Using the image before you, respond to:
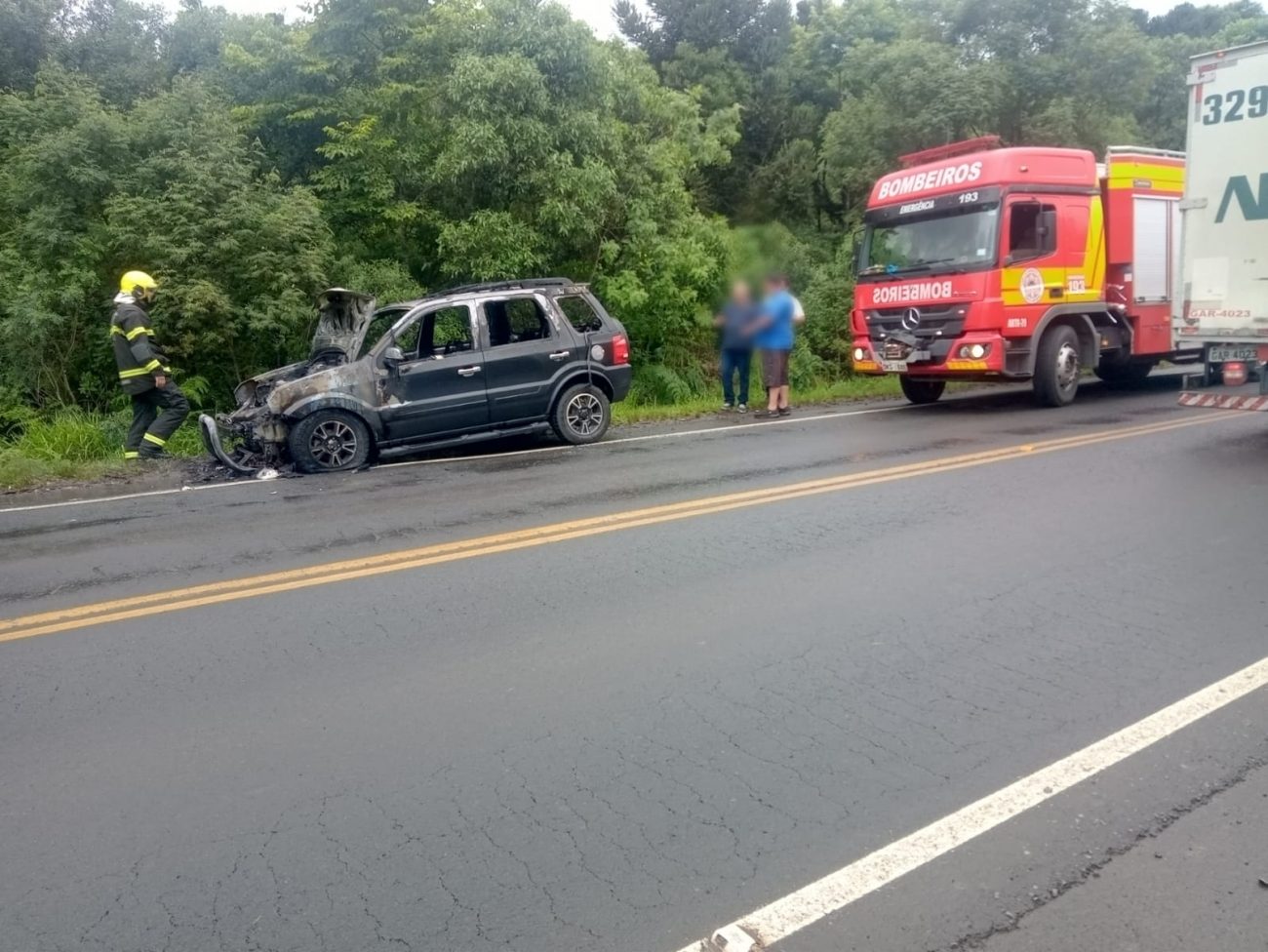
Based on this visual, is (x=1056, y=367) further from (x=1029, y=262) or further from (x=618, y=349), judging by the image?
(x=618, y=349)

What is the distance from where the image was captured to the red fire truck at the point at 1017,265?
43.4 ft

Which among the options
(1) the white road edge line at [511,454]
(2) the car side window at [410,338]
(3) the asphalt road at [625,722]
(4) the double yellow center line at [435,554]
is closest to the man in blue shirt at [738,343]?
(1) the white road edge line at [511,454]

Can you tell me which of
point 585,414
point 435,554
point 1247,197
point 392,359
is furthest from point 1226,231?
point 392,359

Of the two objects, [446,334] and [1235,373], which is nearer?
[1235,373]

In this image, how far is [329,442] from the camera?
1085 centimetres

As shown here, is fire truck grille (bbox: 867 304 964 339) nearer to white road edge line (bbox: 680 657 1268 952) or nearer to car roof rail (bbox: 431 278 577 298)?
car roof rail (bbox: 431 278 577 298)

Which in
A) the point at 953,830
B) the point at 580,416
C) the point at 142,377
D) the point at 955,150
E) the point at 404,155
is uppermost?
the point at 404,155

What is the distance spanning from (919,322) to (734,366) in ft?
9.07

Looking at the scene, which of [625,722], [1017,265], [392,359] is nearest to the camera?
[625,722]

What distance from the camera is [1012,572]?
20.7 ft

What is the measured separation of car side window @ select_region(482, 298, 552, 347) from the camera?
11.8m

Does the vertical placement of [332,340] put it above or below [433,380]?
above

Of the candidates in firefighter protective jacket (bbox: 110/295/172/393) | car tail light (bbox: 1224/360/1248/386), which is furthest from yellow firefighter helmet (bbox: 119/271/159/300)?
car tail light (bbox: 1224/360/1248/386)

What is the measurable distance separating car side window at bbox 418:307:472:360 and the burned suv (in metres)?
0.01
